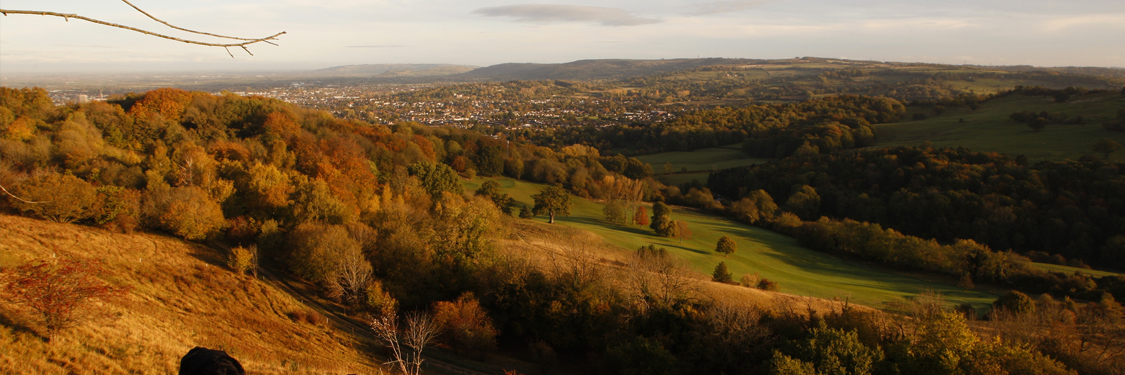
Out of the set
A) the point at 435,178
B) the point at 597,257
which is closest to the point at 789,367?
the point at 597,257

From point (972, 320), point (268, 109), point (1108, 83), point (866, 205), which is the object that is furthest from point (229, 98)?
point (1108, 83)

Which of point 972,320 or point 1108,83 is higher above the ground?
point 1108,83

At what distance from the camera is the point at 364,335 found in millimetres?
21047

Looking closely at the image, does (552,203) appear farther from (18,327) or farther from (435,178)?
(18,327)

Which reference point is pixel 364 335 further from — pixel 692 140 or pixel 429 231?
pixel 692 140

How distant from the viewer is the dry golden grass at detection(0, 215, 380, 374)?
35.8ft

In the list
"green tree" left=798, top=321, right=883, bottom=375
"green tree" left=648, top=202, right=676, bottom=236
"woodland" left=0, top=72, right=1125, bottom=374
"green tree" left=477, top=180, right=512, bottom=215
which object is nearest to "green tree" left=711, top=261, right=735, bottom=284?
"woodland" left=0, top=72, right=1125, bottom=374

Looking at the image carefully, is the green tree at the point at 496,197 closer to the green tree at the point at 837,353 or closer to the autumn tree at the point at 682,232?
the autumn tree at the point at 682,232

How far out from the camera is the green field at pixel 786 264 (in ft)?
98.2

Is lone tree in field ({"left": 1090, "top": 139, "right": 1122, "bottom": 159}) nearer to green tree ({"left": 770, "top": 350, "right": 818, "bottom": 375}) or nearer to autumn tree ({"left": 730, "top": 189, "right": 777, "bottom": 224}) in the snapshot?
autumn tree ({"left": 730, "top": 189, "right": 777, "bottom": 224})

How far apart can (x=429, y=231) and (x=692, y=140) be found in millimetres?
77848

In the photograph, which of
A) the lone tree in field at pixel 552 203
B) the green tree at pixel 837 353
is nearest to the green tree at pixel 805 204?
the lone tree in field at pixel 552 203

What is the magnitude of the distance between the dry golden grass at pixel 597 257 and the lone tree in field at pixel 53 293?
1778cm

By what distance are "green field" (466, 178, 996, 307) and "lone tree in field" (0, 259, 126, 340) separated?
1127 inches
